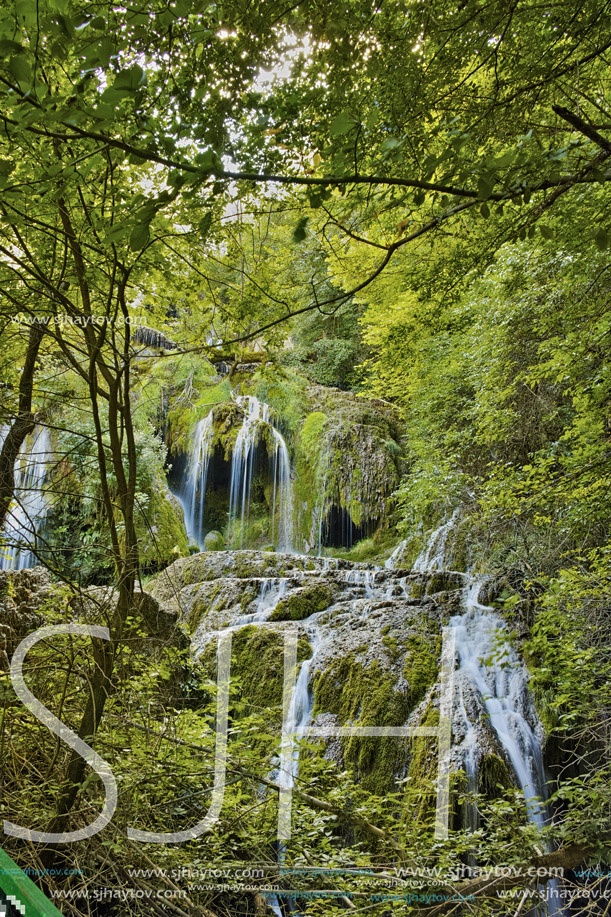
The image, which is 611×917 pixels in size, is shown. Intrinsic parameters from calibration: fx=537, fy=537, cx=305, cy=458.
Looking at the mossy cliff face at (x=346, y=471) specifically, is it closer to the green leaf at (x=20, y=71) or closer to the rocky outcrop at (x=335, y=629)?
the rocky outcrop at (x=335, y=629)

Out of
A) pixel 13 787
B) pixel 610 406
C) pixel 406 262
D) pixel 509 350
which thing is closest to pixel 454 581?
pixel 509 350

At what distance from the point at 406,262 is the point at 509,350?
297cm

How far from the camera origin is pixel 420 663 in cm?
576

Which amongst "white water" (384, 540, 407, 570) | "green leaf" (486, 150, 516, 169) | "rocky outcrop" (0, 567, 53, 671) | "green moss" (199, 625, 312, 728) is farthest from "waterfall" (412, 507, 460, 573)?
"green leaf" (486, 150, 516, 169)

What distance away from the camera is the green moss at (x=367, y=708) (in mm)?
4930

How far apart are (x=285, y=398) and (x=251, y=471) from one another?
835 cm

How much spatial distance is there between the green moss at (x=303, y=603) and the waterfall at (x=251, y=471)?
4.80m

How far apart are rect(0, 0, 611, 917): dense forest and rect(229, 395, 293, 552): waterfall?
304 centimetres

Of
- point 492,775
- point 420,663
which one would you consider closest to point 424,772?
point 492,775

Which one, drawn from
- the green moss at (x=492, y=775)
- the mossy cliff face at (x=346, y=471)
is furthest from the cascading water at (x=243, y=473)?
the green moss at (x=492, y=775)

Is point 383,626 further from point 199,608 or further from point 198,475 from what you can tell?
point 198,475

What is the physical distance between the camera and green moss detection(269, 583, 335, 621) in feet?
24.3

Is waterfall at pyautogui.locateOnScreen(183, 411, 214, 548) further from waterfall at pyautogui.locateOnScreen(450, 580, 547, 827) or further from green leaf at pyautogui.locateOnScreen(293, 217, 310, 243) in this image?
green leaf at pyautogui.locateOnScreen(293, 217, 310, 243)

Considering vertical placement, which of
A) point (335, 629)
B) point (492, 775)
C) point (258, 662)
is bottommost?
point (492, 775)
